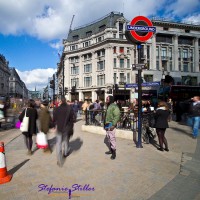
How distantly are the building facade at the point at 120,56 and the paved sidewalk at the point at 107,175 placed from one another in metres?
38.0

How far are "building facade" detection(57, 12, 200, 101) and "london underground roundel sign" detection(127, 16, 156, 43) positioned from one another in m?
36.7

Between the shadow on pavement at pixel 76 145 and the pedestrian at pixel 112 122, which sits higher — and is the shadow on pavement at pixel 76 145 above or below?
below

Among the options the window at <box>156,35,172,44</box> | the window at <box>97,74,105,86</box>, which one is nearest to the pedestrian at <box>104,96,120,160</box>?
the window at <box>97,74,105,86</box>

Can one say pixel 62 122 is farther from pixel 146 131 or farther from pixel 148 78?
pixel 148 78

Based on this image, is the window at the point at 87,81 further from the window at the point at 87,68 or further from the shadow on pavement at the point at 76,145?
the shadow on pavement at the point at 76,145

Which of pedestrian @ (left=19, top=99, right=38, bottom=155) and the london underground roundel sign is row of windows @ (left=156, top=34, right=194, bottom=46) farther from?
pedestrian @ (left=19, top=99, right=38, bottom=155)

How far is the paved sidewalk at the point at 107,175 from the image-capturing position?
12.0 feet

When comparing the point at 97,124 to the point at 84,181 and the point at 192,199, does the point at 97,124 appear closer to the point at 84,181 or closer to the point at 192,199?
the point at 84,181

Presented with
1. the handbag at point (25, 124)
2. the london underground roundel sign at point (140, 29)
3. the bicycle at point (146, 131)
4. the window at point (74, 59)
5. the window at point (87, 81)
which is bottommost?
the bicycle at point (146, 131)

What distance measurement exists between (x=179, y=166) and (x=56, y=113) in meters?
3.52

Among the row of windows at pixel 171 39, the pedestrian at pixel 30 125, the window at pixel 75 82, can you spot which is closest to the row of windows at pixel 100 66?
the window at pixel 75 82

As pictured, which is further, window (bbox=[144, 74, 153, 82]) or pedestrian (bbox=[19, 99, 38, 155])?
window (bbox=[144, 74, 153, 82])

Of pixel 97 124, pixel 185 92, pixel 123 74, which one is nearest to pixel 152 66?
pixel 123 74

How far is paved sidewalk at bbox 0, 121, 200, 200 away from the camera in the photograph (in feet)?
12.0
